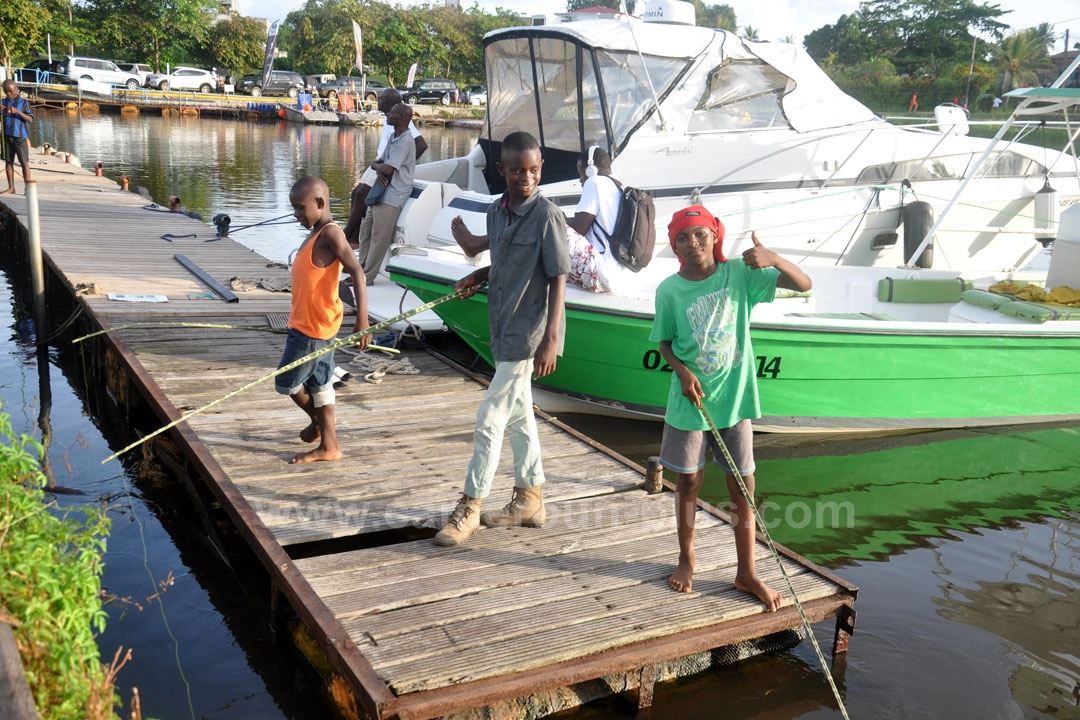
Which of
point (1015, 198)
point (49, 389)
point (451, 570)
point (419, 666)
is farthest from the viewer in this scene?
point (1015, 198)

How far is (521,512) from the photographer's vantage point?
4.97 metres

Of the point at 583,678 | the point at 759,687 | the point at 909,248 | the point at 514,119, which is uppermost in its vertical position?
Result: the point at 514,119

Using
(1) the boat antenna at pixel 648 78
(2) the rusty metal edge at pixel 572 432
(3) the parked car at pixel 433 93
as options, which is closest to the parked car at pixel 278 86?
→ (3) the parked car at pixel 433 93

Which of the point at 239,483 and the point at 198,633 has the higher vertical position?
the point at 239,483

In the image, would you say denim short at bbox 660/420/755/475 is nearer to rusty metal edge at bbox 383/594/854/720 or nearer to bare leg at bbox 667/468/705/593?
bare leg at bbox 667/468/705/593

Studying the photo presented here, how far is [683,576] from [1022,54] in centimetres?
6927

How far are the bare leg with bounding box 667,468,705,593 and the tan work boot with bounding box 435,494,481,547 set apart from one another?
1.01 m

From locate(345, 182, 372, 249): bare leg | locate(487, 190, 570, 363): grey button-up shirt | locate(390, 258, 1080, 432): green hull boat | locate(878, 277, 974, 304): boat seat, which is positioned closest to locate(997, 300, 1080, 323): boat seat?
locate(390, 258, 1080, 432): green hull boat

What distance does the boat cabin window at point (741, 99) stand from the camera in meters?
10.5

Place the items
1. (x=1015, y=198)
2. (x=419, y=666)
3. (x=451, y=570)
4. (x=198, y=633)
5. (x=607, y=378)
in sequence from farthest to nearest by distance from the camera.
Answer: (x=1015, y=198)
(x=607, y=378)
(x=198, y=633)
(x=451, y=570)
(x=419, y=666)

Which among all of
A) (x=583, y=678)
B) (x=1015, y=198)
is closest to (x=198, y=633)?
(x=583, y=678)

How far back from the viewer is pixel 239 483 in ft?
17.4

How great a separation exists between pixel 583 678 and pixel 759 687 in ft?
4.04

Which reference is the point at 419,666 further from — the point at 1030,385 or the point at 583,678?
the point at 1030,385
